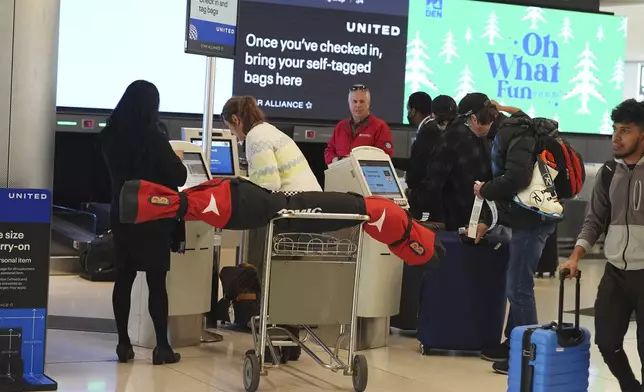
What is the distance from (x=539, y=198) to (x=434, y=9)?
6.88m

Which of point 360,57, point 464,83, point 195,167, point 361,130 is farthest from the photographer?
point 464,83

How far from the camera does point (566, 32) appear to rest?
12.8 metres

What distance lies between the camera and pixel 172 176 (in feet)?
17.6

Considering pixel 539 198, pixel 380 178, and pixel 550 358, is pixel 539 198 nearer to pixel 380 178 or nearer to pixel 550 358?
pixel 380 178

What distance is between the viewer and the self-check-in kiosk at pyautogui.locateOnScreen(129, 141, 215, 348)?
596cm

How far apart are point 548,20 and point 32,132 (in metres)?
9.05

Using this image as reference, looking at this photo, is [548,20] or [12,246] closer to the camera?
[12,246]

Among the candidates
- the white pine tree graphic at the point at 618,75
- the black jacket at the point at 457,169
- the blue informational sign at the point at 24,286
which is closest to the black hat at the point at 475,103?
the black jacket at the point at 457,169

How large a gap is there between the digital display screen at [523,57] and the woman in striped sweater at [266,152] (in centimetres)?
620

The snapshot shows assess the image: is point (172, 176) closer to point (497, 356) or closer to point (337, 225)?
point (337, 225)

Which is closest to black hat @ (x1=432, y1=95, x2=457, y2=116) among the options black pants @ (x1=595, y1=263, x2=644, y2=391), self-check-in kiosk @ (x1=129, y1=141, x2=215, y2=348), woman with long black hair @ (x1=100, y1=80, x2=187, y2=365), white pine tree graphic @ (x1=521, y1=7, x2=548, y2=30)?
self-check-in kiosk @ (x1=129, y1=141, x2=215, y2=348)

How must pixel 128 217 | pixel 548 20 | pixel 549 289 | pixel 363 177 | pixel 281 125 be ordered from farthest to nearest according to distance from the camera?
pixel 548 20
pixel 281 125
pixel 549 289
pixel 363 177
pixel 128 217

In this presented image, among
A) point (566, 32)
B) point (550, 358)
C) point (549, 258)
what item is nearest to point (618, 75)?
point (566, 32)

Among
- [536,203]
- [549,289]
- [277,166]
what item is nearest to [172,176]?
[277,166]
